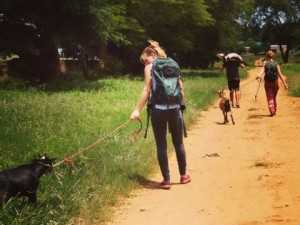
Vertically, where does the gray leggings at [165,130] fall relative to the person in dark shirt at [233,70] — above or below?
above

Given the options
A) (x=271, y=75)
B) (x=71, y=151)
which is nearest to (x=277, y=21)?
(x=271, y=75)

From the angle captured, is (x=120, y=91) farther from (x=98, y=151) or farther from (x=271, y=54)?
(x=98, y=151)

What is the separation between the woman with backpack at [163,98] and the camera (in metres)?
9.88

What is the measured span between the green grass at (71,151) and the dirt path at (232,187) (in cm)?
44

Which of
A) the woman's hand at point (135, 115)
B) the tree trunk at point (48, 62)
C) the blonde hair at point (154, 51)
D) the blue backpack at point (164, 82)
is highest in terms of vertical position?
the blonde hair at point (154, 51)

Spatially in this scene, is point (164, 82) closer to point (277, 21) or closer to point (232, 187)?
point (232, 187)

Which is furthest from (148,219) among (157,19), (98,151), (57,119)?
(157,19)

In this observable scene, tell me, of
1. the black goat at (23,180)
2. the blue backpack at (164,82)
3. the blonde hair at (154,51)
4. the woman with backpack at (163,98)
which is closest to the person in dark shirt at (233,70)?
the woman with backpack at (163,98)

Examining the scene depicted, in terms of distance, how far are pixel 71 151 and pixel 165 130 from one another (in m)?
1.73

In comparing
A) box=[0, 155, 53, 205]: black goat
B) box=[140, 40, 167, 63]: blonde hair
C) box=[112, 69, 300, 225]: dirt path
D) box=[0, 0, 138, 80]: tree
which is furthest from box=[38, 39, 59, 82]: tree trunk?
box=[0, 155, 53, 205]: black goat

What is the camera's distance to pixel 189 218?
329 inches

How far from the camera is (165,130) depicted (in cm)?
1025

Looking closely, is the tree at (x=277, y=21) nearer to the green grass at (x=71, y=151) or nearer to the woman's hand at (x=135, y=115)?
the green grass at (x=71, y=151)

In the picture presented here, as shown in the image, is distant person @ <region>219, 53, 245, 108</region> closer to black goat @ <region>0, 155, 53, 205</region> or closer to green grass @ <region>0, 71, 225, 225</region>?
green grass @ <region>0, 71, 225, 225</region>
